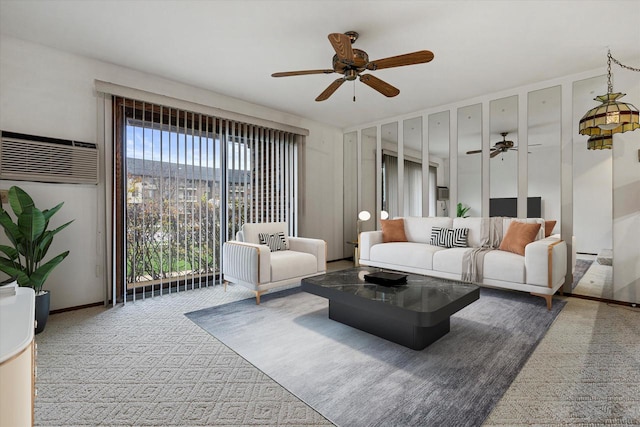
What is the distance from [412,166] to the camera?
17.2 feet

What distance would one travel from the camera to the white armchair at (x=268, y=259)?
338cm

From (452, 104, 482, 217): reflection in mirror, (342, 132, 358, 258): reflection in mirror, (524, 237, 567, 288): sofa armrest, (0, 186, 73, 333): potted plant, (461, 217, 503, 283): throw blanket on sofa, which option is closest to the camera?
(0, 186, 73, 333): potted plant

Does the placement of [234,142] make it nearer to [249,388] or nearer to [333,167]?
[333,167]

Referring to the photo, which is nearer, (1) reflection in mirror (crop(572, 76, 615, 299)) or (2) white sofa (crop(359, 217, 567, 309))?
(2) white sofa (crop(359, 217, 567, 309))

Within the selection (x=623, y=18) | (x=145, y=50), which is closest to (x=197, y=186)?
(x=145, y=50)

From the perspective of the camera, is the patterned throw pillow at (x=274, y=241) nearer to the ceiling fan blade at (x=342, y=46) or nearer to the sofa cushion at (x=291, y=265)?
the sofa cushion at (x=291, y=265)

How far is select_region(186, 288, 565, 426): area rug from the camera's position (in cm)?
163

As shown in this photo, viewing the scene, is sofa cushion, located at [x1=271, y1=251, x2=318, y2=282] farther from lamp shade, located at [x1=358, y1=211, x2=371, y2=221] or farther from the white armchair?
lamp shade, located at [x1=358, y1=211, x2=371, y2=221]

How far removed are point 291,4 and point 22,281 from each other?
308 centimetres

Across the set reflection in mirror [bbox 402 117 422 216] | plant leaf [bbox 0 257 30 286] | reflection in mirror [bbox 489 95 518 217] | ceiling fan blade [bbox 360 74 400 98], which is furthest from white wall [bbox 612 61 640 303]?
plant leaf [bbox 0 257 30 286]

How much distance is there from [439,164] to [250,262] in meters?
3.25

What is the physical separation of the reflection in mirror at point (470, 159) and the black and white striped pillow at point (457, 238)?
47 centimetres

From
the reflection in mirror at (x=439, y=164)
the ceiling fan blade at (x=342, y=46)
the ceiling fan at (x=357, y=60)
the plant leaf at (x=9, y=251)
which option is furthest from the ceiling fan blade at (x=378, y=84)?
the plant leaf at (x=9, y=251)

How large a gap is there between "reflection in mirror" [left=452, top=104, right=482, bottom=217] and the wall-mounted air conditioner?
4.62 m
